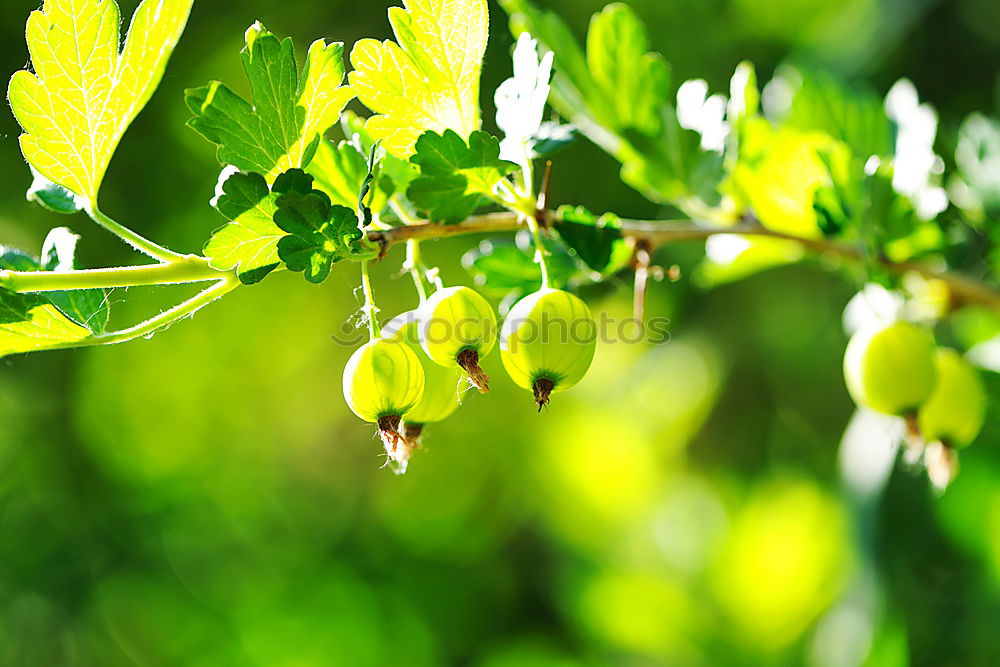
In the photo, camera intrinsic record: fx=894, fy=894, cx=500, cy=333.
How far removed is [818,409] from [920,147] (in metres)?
1.65

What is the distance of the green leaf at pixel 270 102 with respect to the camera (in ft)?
2.07

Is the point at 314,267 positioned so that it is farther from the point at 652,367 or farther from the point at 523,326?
the point at 652,367

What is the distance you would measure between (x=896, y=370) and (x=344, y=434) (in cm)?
236

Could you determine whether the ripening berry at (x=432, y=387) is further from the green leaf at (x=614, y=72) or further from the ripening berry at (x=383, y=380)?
the green leaf at (x=614, y=72)

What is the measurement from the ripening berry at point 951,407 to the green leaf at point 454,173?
559mm

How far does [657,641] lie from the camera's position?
75.0 inches

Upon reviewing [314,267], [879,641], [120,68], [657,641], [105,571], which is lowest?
[105,571]

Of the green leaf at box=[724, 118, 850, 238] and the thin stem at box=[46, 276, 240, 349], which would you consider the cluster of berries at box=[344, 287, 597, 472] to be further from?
the green leaf at box=[724, 118, 850, 238]

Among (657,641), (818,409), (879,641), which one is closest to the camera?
(879,641)

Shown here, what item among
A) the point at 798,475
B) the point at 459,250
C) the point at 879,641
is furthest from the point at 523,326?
the point at 459,250

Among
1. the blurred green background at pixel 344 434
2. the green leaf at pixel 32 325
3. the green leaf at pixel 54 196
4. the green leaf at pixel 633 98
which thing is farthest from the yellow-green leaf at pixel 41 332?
the blurred green background at pixel 344 434

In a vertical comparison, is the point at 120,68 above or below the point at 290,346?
above

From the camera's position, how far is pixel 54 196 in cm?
73

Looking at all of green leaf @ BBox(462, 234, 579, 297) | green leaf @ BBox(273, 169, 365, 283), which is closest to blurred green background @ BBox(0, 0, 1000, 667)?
green leaf @ BBox(462, 234, 579, 297)
